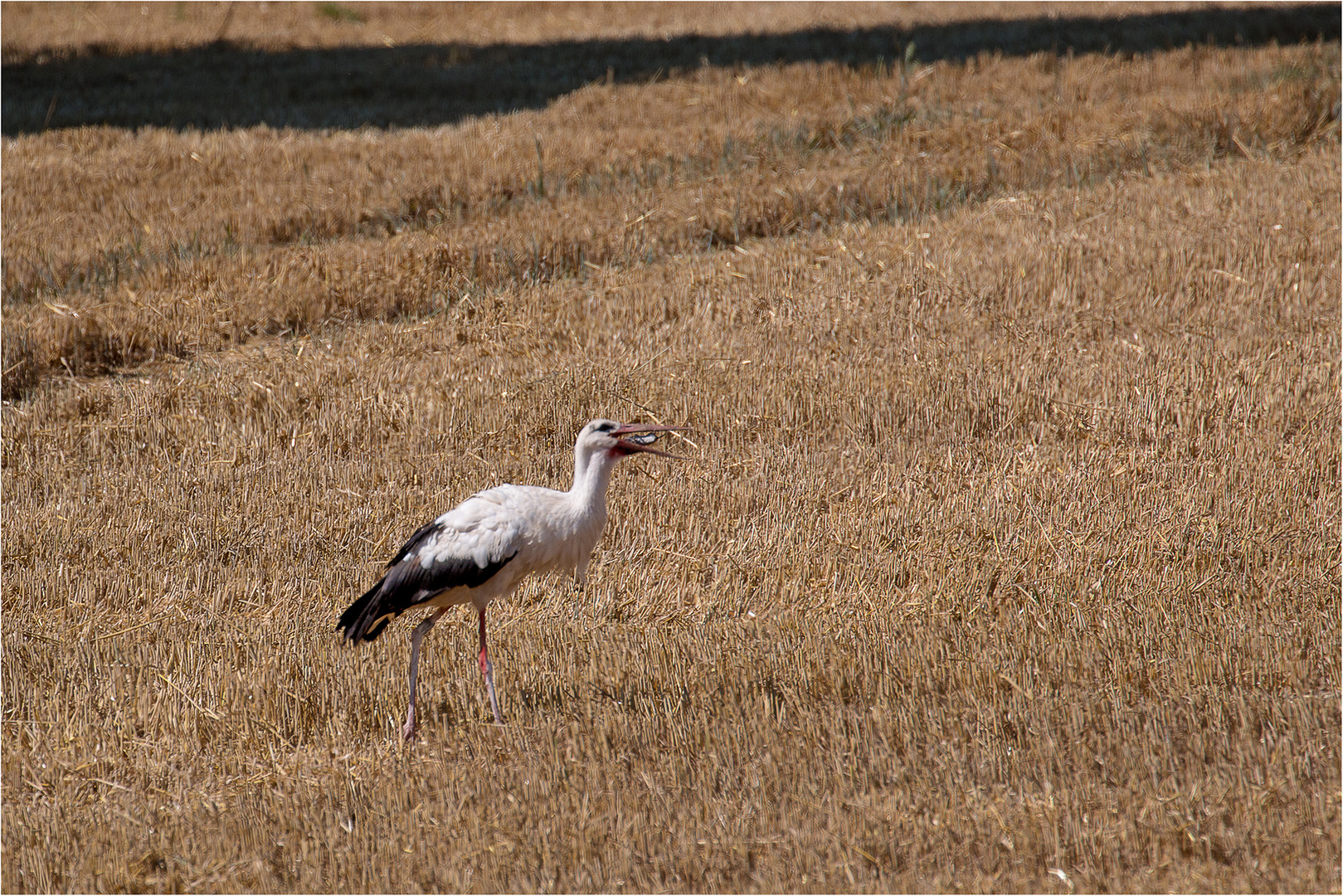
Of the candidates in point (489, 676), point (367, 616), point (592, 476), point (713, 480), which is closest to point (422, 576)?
point (367, 616)

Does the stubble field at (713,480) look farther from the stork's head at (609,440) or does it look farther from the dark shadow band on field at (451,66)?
the stork's head at (609,440)

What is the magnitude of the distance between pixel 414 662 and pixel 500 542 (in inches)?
27.6

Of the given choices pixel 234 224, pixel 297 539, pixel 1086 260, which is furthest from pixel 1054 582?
pixel 234 224

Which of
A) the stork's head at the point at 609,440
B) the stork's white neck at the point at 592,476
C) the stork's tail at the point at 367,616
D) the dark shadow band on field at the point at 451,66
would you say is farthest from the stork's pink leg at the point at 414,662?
the dark shadow band on field at the point at 451,66

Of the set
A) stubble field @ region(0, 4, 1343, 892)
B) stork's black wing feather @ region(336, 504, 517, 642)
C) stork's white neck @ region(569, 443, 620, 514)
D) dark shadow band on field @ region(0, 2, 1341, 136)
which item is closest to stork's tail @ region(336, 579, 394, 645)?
stork's black wing feather @ region(336, 504, 517, 642)

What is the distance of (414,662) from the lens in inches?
211

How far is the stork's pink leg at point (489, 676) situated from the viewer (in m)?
5.25

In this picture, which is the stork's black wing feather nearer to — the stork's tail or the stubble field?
the stork's tail

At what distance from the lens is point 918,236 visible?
442 inches

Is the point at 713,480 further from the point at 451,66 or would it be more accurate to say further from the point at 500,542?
the point at 451,66

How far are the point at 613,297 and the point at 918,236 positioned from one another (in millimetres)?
3018

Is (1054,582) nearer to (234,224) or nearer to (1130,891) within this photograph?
(1130,891)

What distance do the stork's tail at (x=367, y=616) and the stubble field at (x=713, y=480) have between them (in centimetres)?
32

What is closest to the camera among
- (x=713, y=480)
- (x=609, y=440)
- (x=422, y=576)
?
(x=609, y=440)
